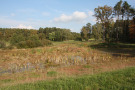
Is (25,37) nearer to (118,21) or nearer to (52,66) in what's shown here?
(52,66)

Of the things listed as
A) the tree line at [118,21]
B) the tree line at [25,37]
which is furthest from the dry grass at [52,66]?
the tree line at [118,21]

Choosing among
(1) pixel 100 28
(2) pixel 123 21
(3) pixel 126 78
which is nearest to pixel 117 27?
(2) pixel 123 21

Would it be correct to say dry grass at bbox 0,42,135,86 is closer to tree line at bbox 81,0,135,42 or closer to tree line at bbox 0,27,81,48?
tree line at bbox 0,27,81,48

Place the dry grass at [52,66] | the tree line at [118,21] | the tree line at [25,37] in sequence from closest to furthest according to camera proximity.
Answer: the dry grass at [52,66], the tree line at [25,37], the tree line at [118,21]

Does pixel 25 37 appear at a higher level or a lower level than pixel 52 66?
higher

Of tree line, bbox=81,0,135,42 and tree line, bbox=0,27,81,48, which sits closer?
tree line, bbox=0,27,81,48

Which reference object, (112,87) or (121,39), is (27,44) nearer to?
→ (112,87)

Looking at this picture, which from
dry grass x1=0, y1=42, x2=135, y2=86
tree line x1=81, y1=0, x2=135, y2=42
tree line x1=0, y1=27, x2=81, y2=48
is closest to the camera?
dry grass x1=0, y1=42, x2=135, y2=86

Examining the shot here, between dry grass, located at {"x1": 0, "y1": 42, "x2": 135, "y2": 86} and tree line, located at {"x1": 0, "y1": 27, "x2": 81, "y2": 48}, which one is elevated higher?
tree line, located at {"x1": 0, "y1": 27, "x2": 81, "y2": 48}

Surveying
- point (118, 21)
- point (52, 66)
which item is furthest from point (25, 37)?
point (118, 21)

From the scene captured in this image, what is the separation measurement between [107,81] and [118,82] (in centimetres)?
55

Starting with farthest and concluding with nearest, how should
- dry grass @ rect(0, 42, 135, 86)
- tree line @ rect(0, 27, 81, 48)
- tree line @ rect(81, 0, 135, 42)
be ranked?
1. tree line @ rect(81, 0, 135, 42)
2. tree line @ rect(0, 27, 81, 48)
3. dry grass @ rect(0, 42, 135, 86)

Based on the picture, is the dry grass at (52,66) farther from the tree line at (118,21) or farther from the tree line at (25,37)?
the tree line at (118,21)

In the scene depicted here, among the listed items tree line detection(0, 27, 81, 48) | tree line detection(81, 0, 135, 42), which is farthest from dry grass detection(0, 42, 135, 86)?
tree line detection(81, 0, 135, 42)
